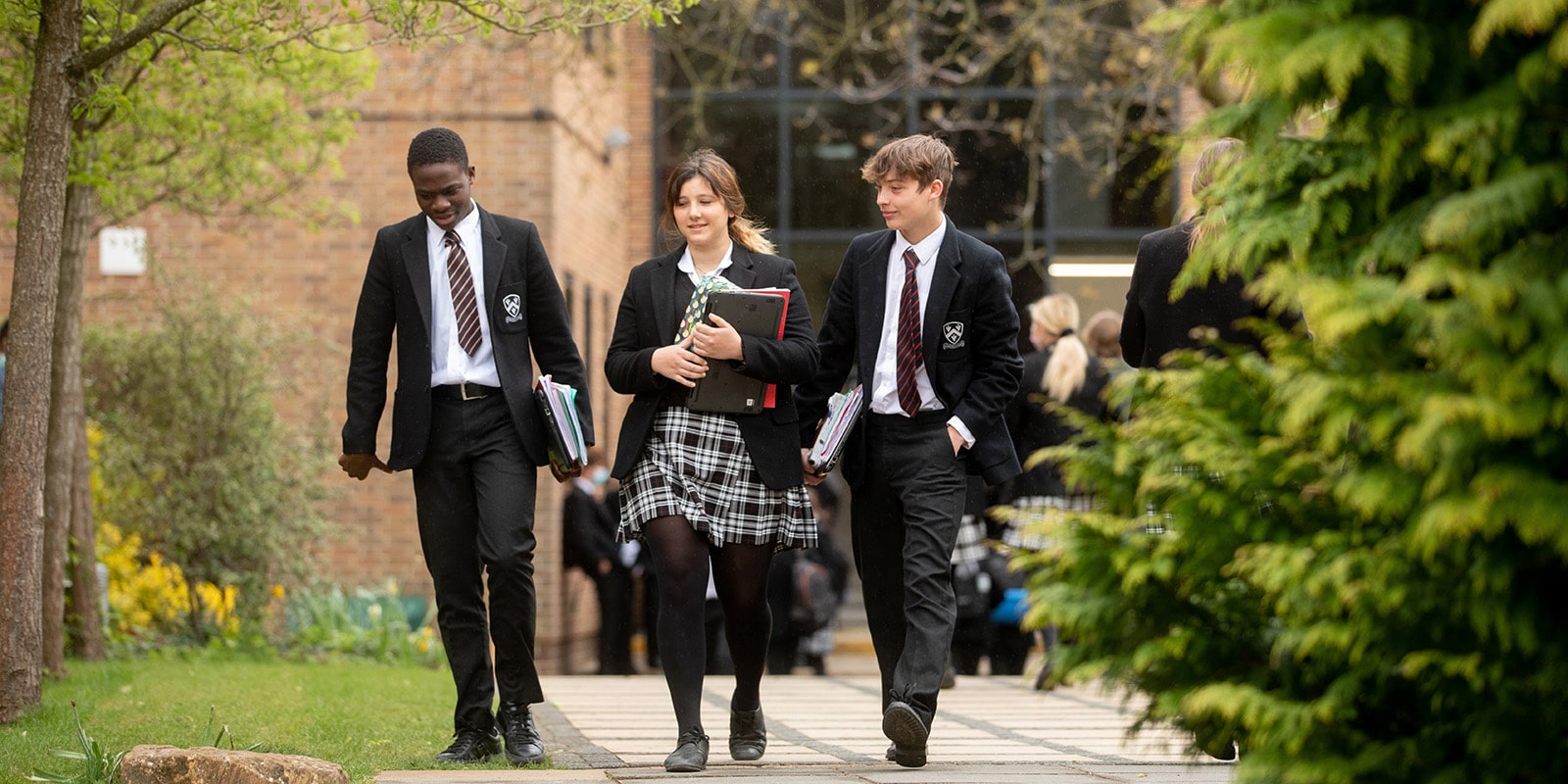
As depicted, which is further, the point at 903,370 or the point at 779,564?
the point at 779,564

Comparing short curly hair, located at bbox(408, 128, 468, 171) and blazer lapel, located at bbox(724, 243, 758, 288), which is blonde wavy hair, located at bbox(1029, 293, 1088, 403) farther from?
short curly hair, located at bbox(408, 128, 468, 171)

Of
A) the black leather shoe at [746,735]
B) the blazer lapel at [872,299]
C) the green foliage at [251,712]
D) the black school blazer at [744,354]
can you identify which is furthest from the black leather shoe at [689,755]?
the blazer lapel at [872,299]

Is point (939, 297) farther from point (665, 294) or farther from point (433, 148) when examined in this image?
point (433, 148)

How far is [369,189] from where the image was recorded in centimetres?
1446

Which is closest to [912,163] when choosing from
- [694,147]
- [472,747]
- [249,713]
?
[472,747]

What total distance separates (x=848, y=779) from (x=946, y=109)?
581 inches

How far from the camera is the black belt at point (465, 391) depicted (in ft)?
17.1

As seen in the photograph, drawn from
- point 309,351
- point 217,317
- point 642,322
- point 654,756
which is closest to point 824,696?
point 654,756

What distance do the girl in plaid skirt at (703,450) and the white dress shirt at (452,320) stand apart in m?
0.39

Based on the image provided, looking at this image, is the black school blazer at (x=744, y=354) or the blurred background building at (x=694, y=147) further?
the blurred background building at (x=694, y=147)

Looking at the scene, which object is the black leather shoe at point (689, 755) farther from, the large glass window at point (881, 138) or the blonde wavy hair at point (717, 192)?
the large glass window at point (881, 138)

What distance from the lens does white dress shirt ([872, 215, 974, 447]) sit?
5363 mm

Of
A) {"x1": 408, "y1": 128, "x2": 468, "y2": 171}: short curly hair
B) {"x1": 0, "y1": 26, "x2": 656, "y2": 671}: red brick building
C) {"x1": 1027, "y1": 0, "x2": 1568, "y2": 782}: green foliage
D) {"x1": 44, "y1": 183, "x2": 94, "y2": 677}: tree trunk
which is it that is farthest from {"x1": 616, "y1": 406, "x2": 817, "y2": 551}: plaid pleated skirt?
{"x1": 0, "y1": 26, "x2": 656, "y2": 671}: red brick building

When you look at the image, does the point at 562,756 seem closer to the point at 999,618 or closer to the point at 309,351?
the point at 999,618
